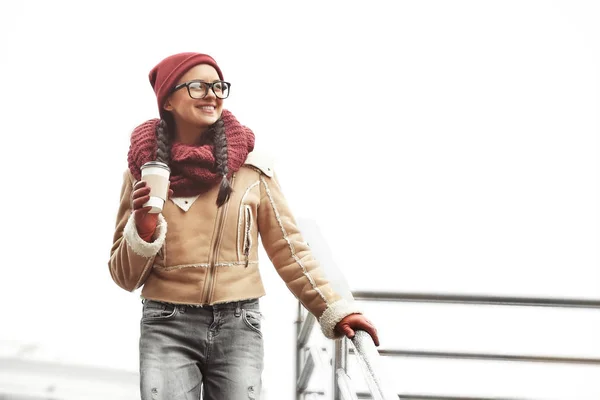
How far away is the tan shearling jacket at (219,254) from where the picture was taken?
52.0 inches

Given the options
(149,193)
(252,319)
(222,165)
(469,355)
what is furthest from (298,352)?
(149,193)

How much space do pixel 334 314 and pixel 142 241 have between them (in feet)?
1.33

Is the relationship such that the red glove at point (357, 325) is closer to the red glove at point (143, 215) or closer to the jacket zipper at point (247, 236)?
the jacket zipper at point (247, 236)

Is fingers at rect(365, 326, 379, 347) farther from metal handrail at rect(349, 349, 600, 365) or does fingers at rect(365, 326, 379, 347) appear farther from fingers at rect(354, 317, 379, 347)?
metal handrail at rect(349, 349, 600, 365)

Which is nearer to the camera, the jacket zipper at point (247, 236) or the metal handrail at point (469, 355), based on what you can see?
the jacket zipper at point (247, 236)

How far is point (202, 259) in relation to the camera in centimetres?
134

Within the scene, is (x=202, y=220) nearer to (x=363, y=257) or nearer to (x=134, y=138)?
(x=134, y=138)

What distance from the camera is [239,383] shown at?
1325 millimetres

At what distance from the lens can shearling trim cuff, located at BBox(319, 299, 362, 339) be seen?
4.39 ft

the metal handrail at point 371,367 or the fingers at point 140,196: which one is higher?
the fingers at point 140,196

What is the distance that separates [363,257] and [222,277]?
3.85 m

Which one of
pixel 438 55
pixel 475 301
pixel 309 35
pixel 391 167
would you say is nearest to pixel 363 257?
pixel 391 167

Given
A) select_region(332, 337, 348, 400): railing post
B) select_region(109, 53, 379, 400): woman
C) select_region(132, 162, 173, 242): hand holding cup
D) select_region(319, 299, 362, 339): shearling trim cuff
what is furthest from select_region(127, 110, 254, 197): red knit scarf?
select_region(332, 337, 348, 400): railing post

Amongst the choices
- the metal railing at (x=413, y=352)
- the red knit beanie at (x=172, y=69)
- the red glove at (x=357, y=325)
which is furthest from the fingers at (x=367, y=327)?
the red knit beanie at (x=172, y=69)
